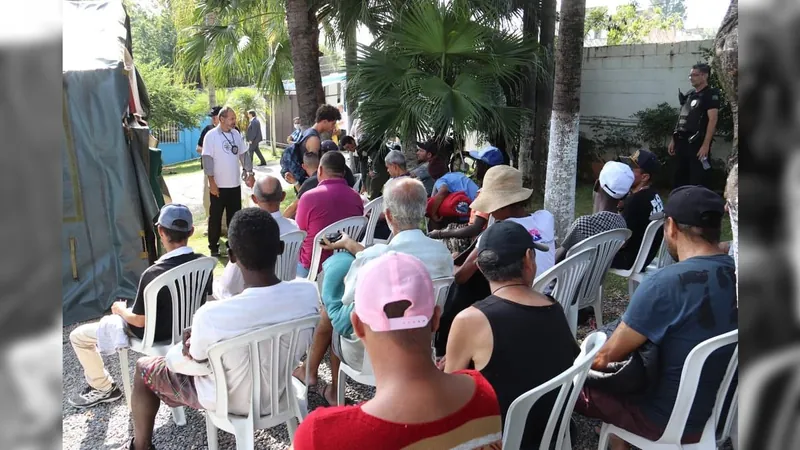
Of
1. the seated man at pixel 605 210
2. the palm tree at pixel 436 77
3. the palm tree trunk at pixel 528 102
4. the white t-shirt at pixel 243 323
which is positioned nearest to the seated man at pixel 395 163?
the palm tree at pixel 436 77

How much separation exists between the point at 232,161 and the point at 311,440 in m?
6.26

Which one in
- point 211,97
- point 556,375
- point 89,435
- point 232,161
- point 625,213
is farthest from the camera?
point 211,97

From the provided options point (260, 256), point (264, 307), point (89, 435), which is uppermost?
point (260, 256)

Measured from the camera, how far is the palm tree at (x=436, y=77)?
645cm

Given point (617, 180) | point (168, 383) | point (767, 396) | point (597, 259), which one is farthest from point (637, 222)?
point (767, 396)

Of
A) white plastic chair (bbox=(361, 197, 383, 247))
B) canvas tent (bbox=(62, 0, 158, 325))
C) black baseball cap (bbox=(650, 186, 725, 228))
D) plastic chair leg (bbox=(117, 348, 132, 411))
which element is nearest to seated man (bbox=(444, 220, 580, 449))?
black baseball cap (bbox=(650, 186, 725, 228))

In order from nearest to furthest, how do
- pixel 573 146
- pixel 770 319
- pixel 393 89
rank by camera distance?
pixel 770 319 < pixel 573 146 < pixel 393 89

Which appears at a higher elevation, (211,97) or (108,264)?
(211,97)

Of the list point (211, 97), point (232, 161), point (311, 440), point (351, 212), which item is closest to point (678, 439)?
point (311, 440)

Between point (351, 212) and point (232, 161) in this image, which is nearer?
Result: point (351, 212)

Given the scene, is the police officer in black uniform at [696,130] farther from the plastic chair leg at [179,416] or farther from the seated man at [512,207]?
the plastic chair leg at [179,416]

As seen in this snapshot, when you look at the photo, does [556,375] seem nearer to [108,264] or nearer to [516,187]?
[516,187]

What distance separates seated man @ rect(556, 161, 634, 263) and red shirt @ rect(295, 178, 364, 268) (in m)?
1.70

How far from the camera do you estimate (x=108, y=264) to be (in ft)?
18.9
